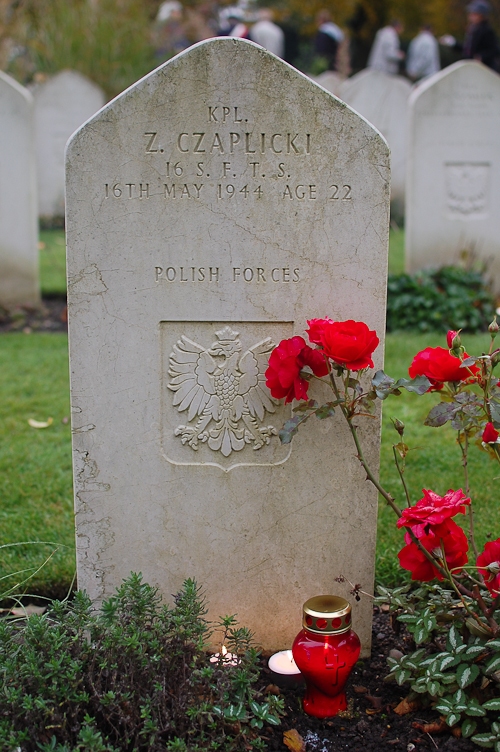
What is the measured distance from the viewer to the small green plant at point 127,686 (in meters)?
2.00

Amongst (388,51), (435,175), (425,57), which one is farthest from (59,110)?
(388,51)

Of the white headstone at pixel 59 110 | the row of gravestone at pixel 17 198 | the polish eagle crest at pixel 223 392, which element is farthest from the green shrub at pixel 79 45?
the polish eagle crest at pixel 223 392

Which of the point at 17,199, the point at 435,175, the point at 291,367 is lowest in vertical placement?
the point at 291,367

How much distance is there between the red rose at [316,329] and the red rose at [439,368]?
270 millimetres

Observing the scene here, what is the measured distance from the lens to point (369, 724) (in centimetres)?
235

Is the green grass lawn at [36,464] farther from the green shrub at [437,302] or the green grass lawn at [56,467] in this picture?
the green shrub at [437,302]

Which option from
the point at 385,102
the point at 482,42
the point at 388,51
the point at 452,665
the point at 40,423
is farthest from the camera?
the point at 388,51

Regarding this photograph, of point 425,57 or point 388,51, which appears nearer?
point 425,57

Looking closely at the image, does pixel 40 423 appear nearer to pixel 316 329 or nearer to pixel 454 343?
pixel 316 329

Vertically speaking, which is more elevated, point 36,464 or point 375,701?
point 36,464

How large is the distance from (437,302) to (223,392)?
166 inches

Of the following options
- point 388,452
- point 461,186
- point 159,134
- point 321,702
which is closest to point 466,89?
point 461,186

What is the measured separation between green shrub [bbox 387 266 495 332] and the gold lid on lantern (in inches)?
163

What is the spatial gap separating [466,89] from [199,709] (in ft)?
19.4
